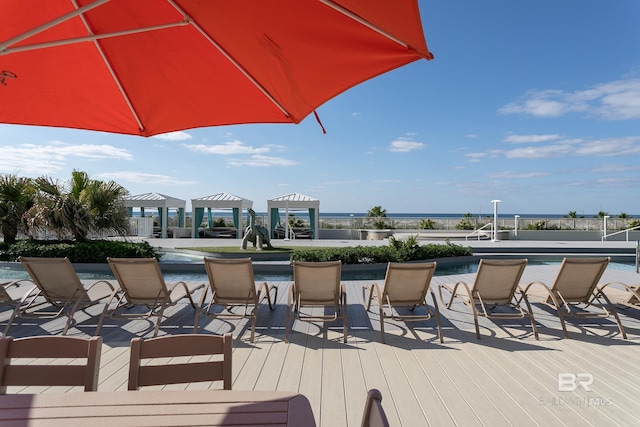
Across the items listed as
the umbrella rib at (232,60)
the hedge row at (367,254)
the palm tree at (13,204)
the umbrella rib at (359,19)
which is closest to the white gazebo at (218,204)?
the palm tree at (13,204)

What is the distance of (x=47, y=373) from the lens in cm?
161

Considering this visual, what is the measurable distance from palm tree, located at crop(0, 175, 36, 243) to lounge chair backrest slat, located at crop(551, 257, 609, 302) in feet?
42.7

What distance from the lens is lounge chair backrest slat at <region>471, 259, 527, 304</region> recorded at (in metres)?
4.50

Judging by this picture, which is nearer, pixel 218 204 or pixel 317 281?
pixel 317 281

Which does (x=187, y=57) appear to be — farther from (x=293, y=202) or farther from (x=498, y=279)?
(x=293, y=202)

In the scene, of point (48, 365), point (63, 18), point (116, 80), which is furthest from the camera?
point (116, 80)

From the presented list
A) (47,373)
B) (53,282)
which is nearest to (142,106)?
(47,373)

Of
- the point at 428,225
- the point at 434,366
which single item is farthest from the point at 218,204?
the point at 434,366

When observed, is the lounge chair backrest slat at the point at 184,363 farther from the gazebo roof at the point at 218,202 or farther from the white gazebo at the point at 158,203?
the white gazebo at the point at 158,203

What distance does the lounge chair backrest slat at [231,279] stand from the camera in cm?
441

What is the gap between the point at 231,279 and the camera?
4.53 meters

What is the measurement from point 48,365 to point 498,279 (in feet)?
15.0

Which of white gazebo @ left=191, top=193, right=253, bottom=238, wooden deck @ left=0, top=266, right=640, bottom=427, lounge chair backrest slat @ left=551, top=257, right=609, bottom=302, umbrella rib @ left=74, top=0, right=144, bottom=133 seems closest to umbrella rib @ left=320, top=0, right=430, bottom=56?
umbrella rib @ left=74, top=0, right=144, bottom=133

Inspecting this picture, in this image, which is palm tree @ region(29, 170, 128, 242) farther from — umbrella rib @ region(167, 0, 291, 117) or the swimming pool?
umbrella rib @ region(167, 0, 291, 117)
